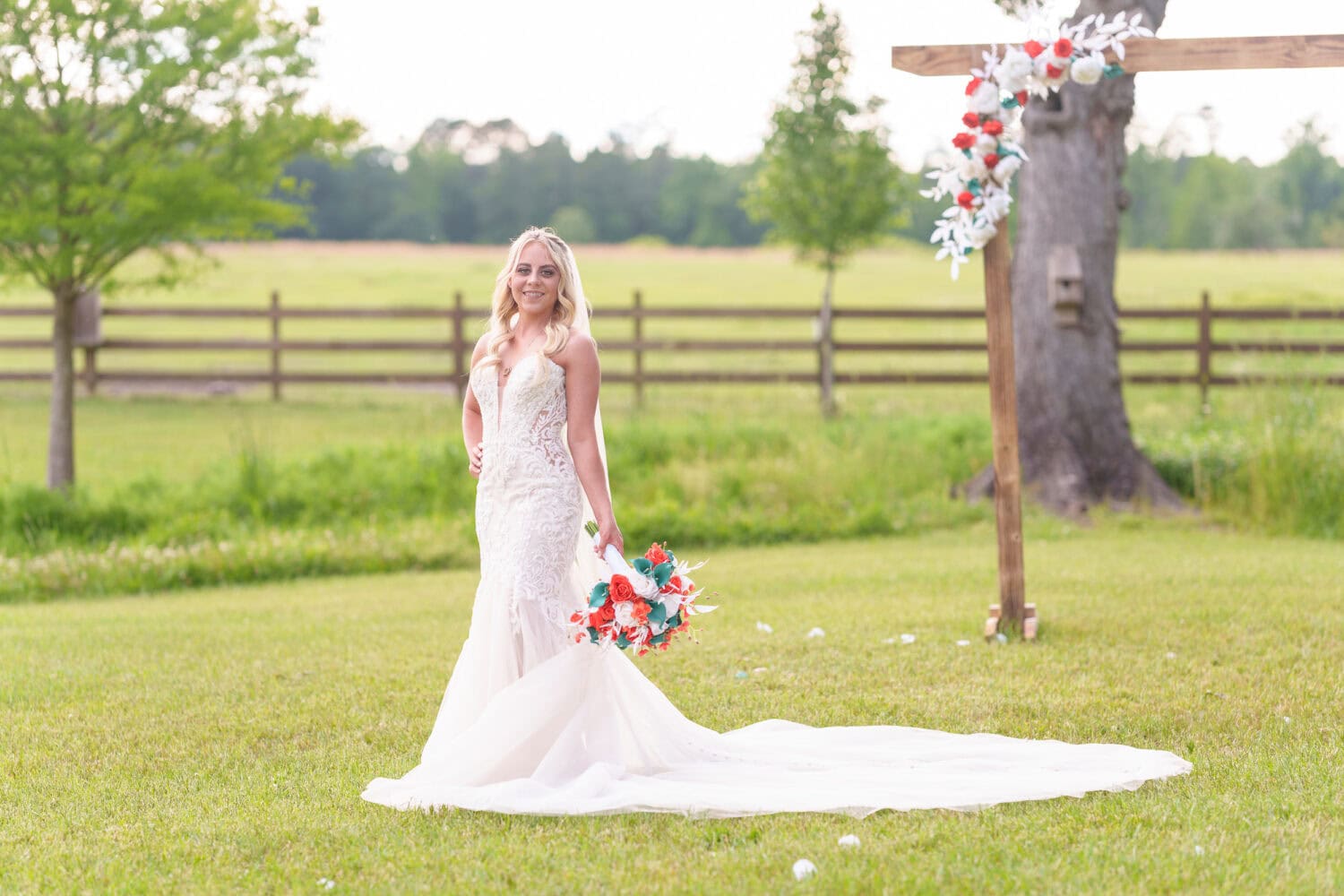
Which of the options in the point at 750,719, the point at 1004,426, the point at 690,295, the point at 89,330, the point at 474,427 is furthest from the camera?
the point at 690,295

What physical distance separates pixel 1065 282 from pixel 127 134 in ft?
30.5

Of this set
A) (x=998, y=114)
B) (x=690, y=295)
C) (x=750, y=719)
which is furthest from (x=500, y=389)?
(x=690, y=295)

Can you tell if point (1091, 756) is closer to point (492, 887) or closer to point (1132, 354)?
point (492, 887)

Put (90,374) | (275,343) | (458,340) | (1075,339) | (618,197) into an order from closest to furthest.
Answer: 1. (1075,339)
2. (458,340)
3. (275,343)
4. (90,374)
5. (618,197)

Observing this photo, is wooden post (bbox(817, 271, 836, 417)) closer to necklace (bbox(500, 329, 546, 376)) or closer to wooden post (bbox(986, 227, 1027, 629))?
wooden post (bbox(986, 227, 1027, 629))

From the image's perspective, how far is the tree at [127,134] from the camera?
1361 cm

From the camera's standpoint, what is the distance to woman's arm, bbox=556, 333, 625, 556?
5414 mm

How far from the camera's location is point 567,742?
5254mm

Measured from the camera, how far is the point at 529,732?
5.16 metres

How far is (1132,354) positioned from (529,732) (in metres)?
31.5

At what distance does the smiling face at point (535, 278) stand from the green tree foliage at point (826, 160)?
1775 centimetres

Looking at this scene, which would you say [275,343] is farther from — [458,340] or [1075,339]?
[1075,339]

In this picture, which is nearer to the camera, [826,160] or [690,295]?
[826,160]

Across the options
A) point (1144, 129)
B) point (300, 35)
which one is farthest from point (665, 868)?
point (1144, 129)
